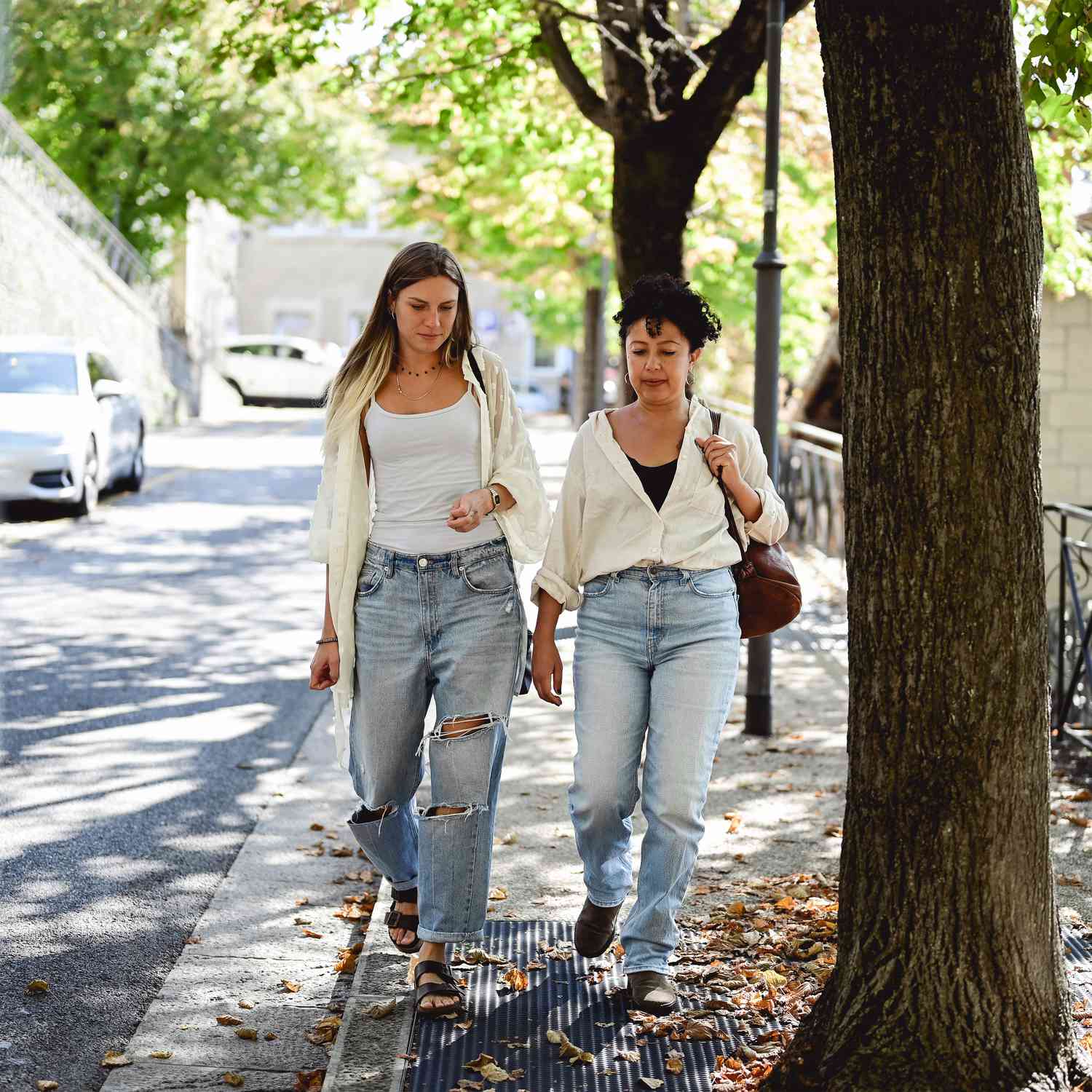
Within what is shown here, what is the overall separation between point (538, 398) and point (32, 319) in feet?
87.3

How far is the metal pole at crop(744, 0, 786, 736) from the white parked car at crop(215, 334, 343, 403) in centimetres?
3287

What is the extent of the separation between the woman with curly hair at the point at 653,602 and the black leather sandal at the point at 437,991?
46cm

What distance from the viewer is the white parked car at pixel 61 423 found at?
615 inches

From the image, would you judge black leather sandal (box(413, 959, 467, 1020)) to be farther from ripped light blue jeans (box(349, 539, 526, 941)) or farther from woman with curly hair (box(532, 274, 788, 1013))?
woman with curly hair (box(532, 274, 788, 1013))

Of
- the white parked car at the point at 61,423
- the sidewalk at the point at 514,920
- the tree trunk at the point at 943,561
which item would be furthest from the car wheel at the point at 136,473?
the tree trunk at the point at 943,561

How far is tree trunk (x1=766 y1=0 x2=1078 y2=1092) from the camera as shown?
10.9 ft

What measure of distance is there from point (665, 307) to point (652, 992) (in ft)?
5.94

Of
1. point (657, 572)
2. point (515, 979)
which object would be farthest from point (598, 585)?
point (515, 979)

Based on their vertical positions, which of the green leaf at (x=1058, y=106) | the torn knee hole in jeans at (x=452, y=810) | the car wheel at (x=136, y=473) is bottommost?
the torn knee hole in jeans at (x=452, y=810)

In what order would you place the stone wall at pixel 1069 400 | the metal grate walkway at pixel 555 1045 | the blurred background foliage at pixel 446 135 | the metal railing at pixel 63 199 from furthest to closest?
the metal railing at pixel 63 199, the stone wall at pixel 1069 400, the blurred background foliage at pixel 446 135, the metal grate walkway at pixel 555 1045

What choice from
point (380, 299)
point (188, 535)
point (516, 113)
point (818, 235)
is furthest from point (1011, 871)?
point (818, 235)

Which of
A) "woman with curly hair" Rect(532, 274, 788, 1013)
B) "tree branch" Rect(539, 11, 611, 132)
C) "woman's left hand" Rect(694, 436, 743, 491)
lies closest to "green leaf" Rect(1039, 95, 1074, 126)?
"woman with curly hair" Rect(532, 274, 788, 1013)

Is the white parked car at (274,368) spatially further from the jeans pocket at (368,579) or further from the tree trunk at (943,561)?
the tree trunk at (943,561)

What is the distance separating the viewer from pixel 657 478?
168 inches
